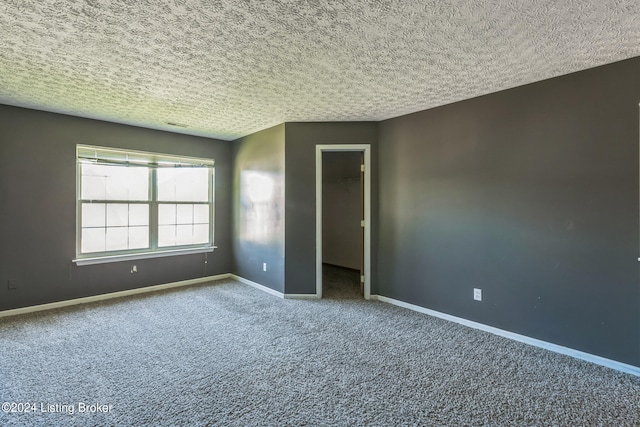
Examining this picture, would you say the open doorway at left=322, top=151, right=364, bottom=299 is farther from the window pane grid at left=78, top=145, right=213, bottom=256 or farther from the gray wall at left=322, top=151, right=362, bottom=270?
the window pane grid at left=78, top=145, right=213, bottom=256

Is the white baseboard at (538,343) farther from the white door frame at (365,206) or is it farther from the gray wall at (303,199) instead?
the gray wall at (303,199)

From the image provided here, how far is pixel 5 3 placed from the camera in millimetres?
1724

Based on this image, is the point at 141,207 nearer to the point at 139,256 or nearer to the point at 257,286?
the point at 139,256

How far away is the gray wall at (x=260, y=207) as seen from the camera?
4367mm

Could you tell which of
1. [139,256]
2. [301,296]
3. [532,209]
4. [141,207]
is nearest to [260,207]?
[301,296]

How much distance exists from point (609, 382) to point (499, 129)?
2281 millimetres

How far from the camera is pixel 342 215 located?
21.7ft

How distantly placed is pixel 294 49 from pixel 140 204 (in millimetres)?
3610

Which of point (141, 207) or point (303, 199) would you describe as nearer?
point (303, 199)

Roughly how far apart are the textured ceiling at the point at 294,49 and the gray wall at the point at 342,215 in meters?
2.94

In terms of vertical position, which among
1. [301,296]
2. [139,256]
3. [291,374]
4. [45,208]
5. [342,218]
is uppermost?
[45,208]

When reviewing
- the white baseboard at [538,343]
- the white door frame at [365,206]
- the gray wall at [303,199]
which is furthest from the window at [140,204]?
the white baseboard at [538,343]

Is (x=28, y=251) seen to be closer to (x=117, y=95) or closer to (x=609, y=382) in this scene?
(x=117, y=95)

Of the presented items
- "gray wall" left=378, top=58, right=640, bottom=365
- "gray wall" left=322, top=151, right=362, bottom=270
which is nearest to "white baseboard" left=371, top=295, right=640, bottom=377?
"gray wall" left=378, top=58, right=640, bottom=365
